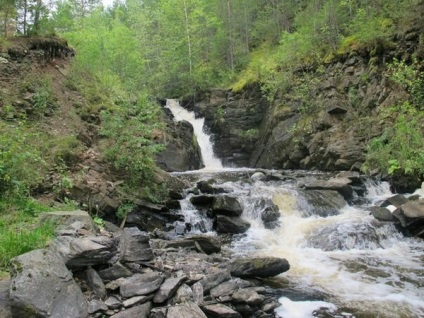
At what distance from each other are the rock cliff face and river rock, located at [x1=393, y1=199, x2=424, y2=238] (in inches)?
258

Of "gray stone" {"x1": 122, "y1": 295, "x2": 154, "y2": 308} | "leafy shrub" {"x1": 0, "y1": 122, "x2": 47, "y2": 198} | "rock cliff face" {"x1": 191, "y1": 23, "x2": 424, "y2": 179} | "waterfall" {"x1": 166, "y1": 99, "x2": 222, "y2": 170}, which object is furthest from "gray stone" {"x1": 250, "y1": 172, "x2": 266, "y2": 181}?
"gray stone" {"x1": 122, "y1": 295, "x2": 154, "y2": 308}

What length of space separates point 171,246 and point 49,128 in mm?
5733

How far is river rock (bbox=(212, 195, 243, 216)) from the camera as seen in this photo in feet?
38.3

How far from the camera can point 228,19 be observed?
33.2m

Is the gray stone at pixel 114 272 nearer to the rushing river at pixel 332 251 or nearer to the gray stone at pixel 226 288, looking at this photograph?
the gray stone at pixel 226 288

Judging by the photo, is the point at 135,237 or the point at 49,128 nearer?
the point at 135,237

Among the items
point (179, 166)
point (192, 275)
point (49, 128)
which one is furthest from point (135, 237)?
point (179, 166)

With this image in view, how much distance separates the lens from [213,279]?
255 inches

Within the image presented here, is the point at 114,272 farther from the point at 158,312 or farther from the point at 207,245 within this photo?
the point at 207,245

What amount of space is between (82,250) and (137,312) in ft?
4.26

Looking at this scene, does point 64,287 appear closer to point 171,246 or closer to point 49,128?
point 171,246

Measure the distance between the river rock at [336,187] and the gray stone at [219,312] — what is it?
922 centimetres

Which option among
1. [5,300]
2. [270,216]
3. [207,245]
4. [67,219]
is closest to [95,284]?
[5,300]

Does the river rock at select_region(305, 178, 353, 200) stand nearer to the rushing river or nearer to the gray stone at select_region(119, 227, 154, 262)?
the rushing river
